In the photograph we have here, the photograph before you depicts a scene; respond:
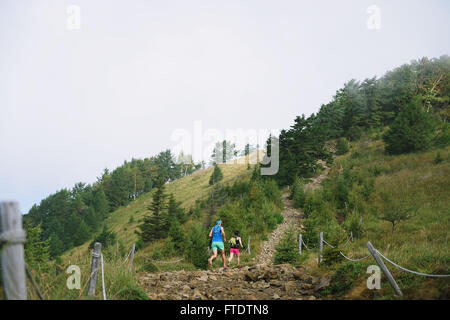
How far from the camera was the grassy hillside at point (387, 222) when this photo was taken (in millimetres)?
4930

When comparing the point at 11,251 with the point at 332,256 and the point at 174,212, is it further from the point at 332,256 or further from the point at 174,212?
the point at 174,212

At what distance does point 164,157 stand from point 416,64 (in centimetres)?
7539

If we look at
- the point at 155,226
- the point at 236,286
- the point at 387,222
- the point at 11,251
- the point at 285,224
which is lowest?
the point at 155,226

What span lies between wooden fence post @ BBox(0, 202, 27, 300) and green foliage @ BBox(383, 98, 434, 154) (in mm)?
32064

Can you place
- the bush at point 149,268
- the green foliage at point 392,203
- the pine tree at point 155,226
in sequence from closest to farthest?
the bush at point 149,268
the green foliage at point 392,203
the pine tree at point 155,226

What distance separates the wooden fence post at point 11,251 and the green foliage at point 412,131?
32064 millimetres

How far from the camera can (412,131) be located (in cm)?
2638

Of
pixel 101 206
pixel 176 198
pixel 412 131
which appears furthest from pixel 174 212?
pixel 101 206

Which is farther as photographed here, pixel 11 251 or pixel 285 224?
pixel 285 224

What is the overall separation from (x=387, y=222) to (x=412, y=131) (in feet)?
51.2

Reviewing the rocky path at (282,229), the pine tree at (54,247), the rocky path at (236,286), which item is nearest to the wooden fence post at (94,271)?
the rocky path at (236,286)

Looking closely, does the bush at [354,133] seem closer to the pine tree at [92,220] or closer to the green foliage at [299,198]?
the green foliage at [299,198]

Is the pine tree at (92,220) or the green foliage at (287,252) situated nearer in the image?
the green foliage at (287,252)

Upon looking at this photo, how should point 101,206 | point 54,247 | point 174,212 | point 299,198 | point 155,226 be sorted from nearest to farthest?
1. point 299,198
2. point 155,226
3. point 174,212
4. point 54,247
5. point 101,206
